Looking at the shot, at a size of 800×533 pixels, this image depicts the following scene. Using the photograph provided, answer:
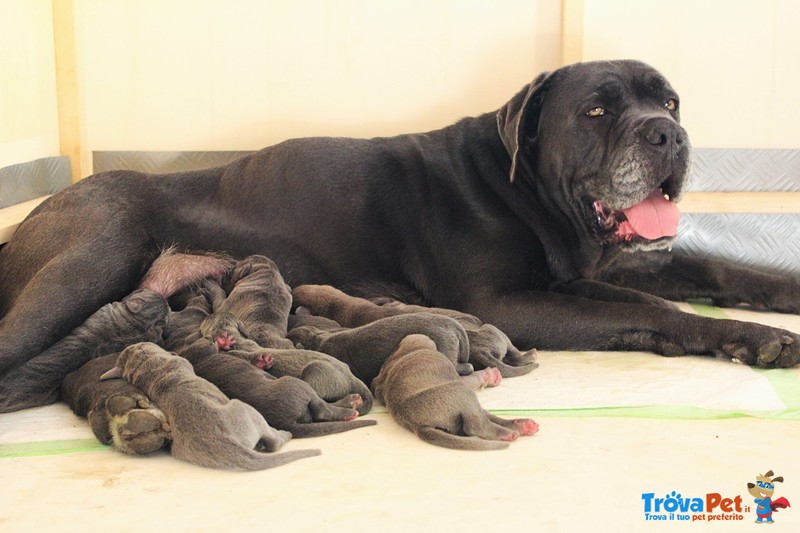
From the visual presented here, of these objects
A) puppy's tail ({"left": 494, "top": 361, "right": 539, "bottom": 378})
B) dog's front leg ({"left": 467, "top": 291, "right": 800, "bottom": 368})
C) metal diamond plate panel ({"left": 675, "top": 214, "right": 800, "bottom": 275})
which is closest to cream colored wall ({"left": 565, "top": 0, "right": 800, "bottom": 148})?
metal diamond plate panel ({"left": 675, "top": 214, "right": 800, "bottom": 275})

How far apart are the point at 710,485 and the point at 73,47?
134 inches

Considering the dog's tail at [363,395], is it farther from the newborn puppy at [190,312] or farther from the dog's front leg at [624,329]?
the dog's front leg at [624,329]

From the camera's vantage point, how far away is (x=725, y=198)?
14.0ft

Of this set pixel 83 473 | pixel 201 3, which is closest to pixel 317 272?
pixel 83 473

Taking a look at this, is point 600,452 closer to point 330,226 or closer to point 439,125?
point 330,226

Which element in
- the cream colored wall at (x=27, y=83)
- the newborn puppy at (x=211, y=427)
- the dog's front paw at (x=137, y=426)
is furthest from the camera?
the cream colored wall at (x=27, y=83)

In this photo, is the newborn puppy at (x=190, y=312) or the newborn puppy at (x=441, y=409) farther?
the newborn puppy at (x=190, y=312)

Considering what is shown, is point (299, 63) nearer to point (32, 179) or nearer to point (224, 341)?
point (32, 179)

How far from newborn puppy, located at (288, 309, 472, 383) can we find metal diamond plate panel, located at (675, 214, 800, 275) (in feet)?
5.49

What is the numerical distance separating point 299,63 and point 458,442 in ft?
8.60

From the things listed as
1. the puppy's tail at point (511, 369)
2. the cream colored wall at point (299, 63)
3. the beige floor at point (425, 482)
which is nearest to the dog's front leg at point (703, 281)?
the puppy's tail at point (511, 369)

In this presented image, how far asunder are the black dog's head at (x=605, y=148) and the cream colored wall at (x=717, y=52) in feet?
3.44

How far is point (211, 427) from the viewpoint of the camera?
2.14m

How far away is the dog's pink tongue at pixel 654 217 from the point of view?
10.3 feet
